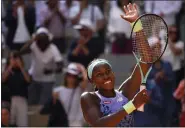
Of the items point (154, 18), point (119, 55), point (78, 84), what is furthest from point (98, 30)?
point (154, 18)

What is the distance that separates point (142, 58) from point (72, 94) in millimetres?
4285

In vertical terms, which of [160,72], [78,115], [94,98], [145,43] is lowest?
[78,115]

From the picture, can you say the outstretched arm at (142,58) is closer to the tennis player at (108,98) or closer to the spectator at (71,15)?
the tennis player at (108,98)

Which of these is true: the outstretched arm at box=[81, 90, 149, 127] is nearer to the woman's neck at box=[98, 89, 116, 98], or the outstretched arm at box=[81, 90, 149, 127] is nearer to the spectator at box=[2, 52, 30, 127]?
the woman's neck at box=[98, 89, 116, 98]

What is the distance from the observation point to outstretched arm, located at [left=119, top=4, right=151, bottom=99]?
4863 millimetres

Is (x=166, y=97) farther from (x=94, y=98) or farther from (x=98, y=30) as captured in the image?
(x=94, y=98)

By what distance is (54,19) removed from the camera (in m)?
10.4

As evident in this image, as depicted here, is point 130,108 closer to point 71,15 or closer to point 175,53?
point 175,53

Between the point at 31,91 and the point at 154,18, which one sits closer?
the point at 154,18

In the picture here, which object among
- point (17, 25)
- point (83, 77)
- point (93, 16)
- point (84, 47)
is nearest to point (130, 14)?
point (83, 77)

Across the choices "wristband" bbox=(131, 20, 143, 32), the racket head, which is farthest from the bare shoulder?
"wristband" bbox=(131, 20, 143, 32)

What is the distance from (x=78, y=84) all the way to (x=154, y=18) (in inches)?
170

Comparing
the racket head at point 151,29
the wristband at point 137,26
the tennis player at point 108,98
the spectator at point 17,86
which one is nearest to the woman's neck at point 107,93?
the tennis player at point 108,98

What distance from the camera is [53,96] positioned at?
29.8ft
